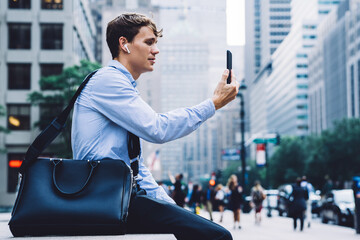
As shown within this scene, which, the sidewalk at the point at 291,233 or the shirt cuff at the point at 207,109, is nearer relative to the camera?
the shirt cuff at the point at 207,109

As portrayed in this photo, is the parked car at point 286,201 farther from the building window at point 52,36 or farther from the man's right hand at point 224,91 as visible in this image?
the man's right hand at point 224,91

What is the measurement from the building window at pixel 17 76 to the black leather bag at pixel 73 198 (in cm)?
4088

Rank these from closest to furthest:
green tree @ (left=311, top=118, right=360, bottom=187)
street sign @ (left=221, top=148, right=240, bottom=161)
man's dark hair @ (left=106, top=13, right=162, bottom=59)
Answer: man's dark hair @ (left=106, top=13, right=162, bottom=59)
street sign @ (left=221, top=148, right=240, bottom=161)
green tree @ (left=311, top=118, right=360, bottom=187)

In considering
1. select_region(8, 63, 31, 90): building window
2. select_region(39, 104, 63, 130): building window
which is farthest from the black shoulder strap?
select_region(8, 63, 31, 90): building window

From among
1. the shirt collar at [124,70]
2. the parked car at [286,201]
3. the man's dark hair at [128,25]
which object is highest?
the man's dark hair at [128,25]

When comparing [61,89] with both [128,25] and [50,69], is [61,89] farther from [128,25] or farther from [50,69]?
[128,25]

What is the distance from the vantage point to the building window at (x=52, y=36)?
138ft

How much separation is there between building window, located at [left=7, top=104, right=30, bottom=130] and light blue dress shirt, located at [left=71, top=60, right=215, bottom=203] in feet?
130

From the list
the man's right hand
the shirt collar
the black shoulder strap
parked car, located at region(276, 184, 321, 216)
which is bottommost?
parked car, located at region(276, 184, 321, 216)

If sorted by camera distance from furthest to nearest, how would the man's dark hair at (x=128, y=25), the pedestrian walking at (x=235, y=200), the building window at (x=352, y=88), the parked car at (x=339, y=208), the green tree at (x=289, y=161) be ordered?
the building window at (x=352, y=88), the green tree at (x=289, y=161), the parked car at (x=339, y=208), the pedestrian walking at (x=235, y=200), the man's dark hair at (x=128, y=25)

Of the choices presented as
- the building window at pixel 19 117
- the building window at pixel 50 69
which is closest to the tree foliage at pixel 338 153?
the building window at pixel 50 69

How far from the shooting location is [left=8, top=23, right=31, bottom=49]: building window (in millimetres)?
41375

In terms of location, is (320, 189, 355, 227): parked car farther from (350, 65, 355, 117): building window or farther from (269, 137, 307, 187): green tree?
(350, 65, 355, 117): building window

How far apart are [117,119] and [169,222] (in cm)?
48
